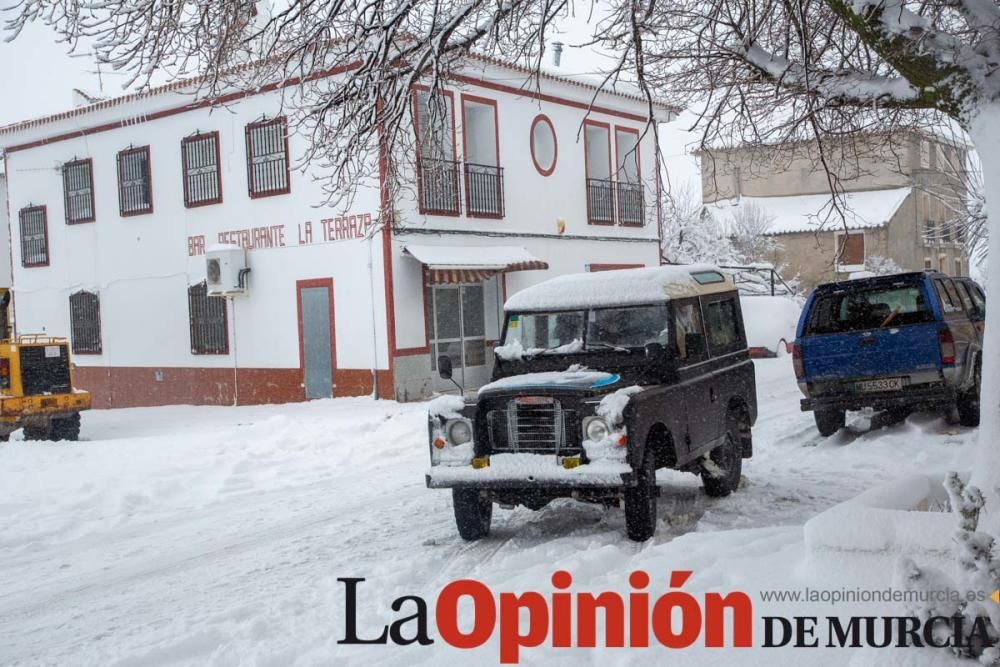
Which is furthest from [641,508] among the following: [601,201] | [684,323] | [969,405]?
[601,201]

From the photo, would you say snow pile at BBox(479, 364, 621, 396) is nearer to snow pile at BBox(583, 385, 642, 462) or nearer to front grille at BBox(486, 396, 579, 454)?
front grille at BBox(486, 396, 579, 454)

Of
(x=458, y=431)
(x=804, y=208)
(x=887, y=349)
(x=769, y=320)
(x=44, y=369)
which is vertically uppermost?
(x=804, y=208)

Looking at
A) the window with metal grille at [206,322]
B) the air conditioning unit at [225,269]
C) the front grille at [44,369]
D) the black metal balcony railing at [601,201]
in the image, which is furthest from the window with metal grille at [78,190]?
the black metal balcony railing at [601,201]

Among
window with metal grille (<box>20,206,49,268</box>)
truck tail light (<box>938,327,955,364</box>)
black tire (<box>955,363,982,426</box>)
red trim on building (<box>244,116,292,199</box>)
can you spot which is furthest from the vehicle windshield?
window with metal grille (<box>20,206,49,268</box>)

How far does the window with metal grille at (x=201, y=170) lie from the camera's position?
20906 mm

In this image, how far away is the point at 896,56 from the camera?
6078 millimetres

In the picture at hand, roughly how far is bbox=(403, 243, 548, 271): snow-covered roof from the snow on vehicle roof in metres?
9.77

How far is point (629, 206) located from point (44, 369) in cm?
1509

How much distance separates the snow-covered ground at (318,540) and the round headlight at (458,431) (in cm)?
81

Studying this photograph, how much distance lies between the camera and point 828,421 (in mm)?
11773

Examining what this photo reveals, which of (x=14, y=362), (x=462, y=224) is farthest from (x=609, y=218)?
(x=14, y=362)

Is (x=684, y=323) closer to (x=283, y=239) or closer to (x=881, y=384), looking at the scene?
(x=881, y=384)

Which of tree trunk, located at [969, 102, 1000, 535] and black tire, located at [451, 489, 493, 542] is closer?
tree trunk, located at [969, 102, 1000, 535]

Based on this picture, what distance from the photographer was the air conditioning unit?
19922 mm
